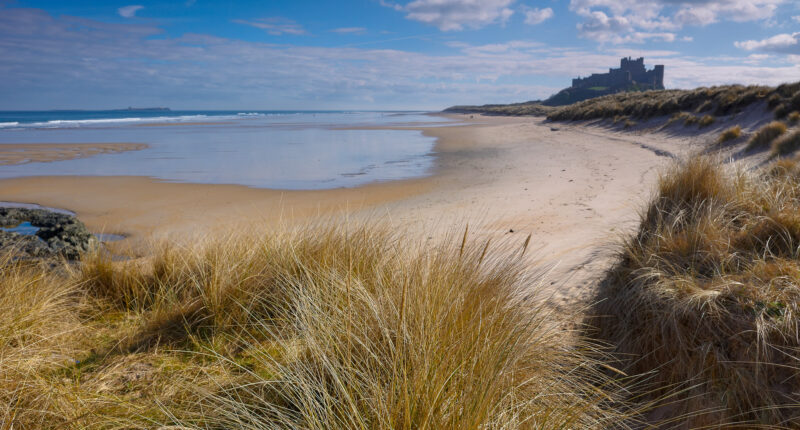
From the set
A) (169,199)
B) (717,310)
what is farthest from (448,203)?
(717,310)

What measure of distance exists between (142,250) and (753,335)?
6797mm

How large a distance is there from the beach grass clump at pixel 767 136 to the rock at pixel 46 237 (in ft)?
51.3

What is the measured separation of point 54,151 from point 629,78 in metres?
119

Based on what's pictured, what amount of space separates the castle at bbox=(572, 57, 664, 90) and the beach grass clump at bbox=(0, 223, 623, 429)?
114200 mm

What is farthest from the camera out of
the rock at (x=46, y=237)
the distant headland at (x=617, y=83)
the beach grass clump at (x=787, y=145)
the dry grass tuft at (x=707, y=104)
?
the distant headland at (x=617, y=83)

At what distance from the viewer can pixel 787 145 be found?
970cm

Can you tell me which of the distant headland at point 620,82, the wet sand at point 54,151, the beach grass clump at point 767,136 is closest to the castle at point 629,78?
the distant headland at point 620,82

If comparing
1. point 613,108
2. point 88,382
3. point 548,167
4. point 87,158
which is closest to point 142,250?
point 88,382

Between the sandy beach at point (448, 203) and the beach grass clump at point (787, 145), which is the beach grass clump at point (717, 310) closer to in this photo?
the sandy beach at point (448, 203)

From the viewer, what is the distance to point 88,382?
8.27ft

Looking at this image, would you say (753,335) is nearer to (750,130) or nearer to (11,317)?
(11,317)

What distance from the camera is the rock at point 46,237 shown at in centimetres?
595

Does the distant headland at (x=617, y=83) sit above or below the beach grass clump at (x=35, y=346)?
above

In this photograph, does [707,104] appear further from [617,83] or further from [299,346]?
[617,83]
